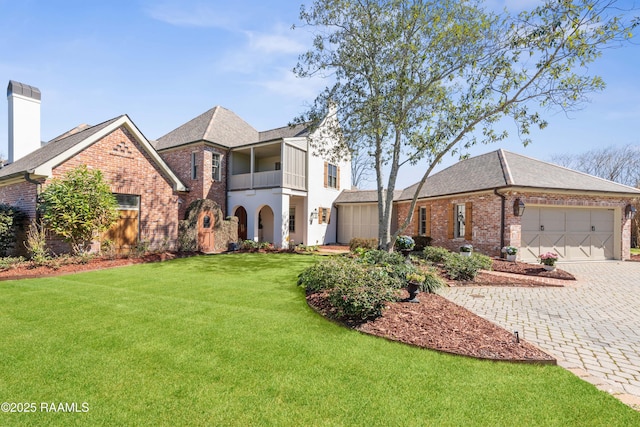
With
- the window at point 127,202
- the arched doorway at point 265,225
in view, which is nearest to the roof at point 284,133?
the arched doorway at point 265,225

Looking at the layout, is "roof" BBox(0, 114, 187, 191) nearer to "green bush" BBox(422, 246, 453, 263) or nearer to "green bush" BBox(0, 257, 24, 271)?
"green bush" BBox(0, 257, 24, 271)

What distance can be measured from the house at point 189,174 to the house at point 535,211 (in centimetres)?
839

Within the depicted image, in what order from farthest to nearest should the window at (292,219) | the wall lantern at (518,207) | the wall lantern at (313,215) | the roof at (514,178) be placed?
1. the window at (292,219)
2. the wall lantern at (313,215)
3. the roof at (514,178)
4. the wall lantern at (518,207)

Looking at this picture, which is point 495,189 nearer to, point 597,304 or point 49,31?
point 597,304

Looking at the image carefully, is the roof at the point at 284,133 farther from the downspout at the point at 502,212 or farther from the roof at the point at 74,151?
the downspout at the point at 502,212

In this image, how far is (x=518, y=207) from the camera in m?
13.0

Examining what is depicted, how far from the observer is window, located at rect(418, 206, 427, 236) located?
60.3ft

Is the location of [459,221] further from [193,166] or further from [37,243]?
[37,243]

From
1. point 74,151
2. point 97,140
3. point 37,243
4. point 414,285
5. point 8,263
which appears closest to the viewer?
point 414,285

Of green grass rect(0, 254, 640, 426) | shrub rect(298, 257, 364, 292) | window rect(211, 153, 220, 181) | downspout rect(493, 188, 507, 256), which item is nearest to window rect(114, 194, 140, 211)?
window rect(211, 153, 220, 181)

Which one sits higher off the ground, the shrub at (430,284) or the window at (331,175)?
the window at (331,175)

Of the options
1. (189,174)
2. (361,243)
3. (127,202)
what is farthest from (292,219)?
(127,202)

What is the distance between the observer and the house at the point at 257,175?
18016 mm

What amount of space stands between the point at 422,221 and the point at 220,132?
560 inches
